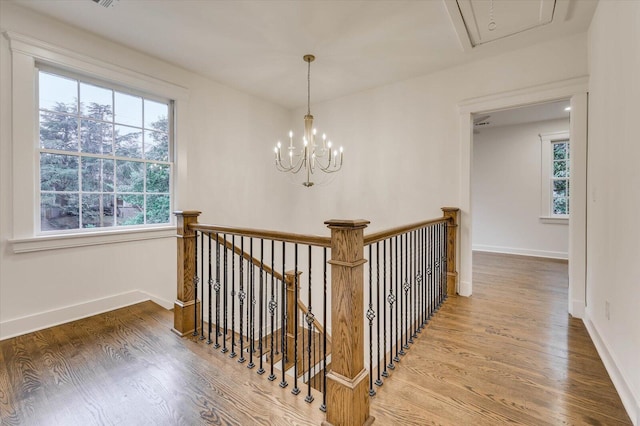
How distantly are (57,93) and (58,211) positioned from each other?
1.05 meters

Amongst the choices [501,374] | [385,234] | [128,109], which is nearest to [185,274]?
[385,234]

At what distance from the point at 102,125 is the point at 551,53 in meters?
4.43

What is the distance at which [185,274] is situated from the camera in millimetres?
2373

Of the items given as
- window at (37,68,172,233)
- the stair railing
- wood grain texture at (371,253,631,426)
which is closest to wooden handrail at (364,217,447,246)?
the stair railing

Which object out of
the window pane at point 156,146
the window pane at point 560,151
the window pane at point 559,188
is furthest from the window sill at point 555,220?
the window pane at point 156,146

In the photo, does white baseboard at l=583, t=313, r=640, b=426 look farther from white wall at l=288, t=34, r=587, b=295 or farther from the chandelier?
the chandelier

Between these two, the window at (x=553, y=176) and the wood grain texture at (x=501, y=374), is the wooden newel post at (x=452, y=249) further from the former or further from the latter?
the window at (x=553, y=176)

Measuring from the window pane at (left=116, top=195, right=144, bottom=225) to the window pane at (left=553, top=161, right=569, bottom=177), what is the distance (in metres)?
6.79

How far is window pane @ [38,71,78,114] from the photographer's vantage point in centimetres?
253

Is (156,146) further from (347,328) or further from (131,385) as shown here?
(347,328)

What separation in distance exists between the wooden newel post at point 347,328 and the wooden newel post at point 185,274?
4.71 ft

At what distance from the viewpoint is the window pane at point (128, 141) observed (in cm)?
299

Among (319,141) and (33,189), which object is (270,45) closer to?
(319,141)

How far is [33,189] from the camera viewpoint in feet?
8.04
